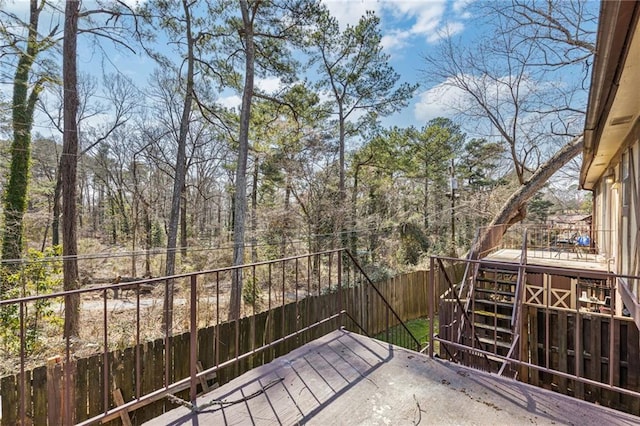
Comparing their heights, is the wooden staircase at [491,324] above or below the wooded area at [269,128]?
below

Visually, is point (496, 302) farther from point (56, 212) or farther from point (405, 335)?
point (56, 212)

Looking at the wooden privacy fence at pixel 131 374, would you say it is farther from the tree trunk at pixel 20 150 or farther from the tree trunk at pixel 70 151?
the tree trunk at pixel 20 150

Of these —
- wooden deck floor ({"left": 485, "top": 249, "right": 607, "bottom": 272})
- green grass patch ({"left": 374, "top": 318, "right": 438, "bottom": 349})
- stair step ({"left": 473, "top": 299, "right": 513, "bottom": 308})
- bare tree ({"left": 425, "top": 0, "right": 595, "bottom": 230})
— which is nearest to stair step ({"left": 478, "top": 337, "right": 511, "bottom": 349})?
stair step ({"left": 473, "top": 299, "right": 513, "bottom": 308})

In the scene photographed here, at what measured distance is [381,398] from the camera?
2232mm

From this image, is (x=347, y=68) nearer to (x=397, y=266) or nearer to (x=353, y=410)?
(x=397, y=266)

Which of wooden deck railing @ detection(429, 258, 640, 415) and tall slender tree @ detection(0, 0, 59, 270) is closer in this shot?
wooden deck railing @ detection(429, 258, 640, 415)

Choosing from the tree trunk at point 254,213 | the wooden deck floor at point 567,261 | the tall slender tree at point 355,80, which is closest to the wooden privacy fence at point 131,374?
the wooden deck floor at point 567,261

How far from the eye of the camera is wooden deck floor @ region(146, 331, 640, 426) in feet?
6.56

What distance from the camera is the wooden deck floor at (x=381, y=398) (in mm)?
2000

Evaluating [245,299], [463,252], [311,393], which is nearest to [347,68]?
[245,299]

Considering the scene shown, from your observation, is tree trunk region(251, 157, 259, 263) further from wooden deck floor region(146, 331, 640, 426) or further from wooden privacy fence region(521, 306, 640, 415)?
wooden deck floor region(146, 331, 640, 426)

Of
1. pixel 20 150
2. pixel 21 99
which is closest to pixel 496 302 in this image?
pixel 21 99

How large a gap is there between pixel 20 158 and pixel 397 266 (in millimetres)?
12884

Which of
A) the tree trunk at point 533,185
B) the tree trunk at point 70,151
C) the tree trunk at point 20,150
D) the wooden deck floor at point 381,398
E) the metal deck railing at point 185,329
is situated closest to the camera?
the wooden deck floor at point 381,398
